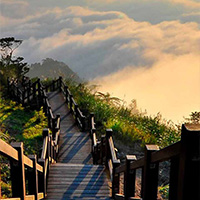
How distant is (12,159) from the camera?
2.65 metres

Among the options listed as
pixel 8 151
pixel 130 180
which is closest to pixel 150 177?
pixel 130 180

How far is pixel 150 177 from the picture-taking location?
2.61 meters

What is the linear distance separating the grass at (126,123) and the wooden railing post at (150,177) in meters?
7.72

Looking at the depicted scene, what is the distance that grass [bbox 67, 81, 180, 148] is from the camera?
37.2ft

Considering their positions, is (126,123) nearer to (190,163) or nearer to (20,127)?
(20,127)

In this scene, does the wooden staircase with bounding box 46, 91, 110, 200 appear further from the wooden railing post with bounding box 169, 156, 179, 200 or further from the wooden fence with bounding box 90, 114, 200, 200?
the wooden railing post with bounding box 169, 156, 179, 200

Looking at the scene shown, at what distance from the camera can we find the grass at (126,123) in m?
11.3

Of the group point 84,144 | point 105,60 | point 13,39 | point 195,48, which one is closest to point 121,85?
point 105,60

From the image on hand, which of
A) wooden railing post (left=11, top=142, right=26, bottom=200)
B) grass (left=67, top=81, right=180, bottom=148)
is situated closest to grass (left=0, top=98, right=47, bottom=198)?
grass (left=67, top=81, right=180, bottom=148)

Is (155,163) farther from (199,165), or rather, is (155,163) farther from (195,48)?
(195,48)

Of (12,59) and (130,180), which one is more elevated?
(12,59)

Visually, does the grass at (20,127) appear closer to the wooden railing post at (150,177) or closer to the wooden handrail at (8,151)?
the wooden handrail at (8,151)

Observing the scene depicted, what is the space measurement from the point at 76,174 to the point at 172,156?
14.9 ft

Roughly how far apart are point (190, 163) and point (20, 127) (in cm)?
1055
